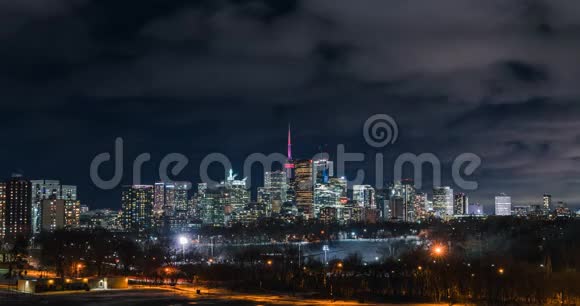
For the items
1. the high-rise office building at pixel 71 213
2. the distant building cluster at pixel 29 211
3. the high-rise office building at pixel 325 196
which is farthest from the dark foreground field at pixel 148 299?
the high-rise office building at pixel 325 196

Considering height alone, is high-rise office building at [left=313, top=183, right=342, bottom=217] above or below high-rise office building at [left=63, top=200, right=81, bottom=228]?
above

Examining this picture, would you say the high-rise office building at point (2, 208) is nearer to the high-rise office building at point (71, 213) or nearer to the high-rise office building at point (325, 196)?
the high-rise office building at point (71, 213)

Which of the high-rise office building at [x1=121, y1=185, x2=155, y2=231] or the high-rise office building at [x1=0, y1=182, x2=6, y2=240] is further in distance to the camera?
the high-rise office building at [x1=121, y1=185, x2=155, y2=231]

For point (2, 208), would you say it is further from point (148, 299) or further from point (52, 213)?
point (148, 299)

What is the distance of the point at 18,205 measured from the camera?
109 metres

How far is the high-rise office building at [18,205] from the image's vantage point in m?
107

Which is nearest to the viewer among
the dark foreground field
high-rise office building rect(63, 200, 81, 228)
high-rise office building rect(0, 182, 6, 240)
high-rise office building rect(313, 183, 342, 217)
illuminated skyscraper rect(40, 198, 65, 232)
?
the dark foreground field

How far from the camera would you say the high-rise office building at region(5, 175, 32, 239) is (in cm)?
10656

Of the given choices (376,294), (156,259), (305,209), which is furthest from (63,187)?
(376,294)

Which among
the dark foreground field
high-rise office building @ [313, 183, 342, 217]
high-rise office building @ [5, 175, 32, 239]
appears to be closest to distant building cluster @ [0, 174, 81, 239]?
high-rise office building @ [5, 175, 32, 239]

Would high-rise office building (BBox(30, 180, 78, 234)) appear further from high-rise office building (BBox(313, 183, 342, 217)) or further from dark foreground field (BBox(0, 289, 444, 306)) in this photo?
dark foreground field (BBox(0, 289, 444, 306))

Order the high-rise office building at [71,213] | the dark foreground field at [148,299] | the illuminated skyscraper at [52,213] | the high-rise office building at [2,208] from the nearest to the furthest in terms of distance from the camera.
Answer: the dark foreground field at [148,299] < the high-rise office building at [2,208] < the illuminated skyscraper at [52,213] < the high-rise office building at [71,213]

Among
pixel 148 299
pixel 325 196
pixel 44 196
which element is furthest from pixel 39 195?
pixel 148 299

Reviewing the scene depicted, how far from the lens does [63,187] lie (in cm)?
14150
